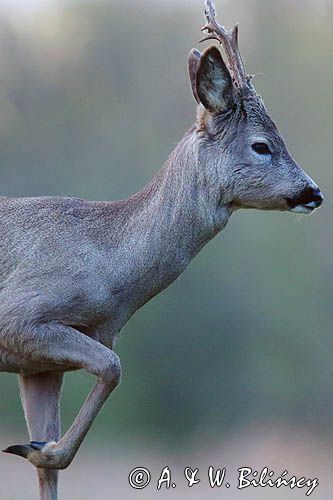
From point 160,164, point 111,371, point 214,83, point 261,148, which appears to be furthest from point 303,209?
point 160,164

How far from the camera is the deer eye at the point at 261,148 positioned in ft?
29.2

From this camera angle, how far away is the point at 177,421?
19859 mm

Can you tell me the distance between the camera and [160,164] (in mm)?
21250

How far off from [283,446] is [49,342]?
900cm

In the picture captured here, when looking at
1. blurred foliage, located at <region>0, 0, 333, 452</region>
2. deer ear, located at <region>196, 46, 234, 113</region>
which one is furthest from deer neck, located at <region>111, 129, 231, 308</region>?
blurred foliage, located at <region>0, 0, 333, 452</region>

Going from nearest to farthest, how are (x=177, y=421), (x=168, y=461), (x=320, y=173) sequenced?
(x=168, y=461)
(x=177, y=421)
(x=320, y=173)

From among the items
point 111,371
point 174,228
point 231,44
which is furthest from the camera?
point 231,44

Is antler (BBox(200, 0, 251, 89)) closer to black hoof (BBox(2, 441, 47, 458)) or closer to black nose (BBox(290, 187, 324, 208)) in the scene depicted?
black nose (BBox(290, 187, 324, 208))

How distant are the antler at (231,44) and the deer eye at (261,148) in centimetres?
39

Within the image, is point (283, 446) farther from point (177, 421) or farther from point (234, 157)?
point (234, 157)

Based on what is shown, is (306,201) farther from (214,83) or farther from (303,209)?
(214,83)

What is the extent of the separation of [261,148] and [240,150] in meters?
0.14

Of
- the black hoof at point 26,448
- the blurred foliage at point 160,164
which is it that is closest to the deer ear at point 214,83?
the black hoof at point 26,448

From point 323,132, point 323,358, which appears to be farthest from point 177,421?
point 323,132
